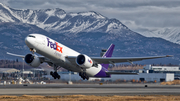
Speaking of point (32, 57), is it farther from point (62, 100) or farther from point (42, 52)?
point (62, 100)

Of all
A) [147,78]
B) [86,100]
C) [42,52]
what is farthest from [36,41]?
[147,78]

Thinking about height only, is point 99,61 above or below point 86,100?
above

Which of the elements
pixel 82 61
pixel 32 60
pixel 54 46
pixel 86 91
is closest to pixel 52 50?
pixel 54 46

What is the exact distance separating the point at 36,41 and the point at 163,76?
413 feet

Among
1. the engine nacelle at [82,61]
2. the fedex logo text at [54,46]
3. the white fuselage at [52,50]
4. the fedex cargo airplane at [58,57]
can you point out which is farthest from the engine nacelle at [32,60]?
the engine nacelle at [82,61]

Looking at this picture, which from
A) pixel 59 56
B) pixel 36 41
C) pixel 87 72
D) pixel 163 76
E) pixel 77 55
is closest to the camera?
pixel 36 41

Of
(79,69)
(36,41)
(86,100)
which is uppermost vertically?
(36,41)

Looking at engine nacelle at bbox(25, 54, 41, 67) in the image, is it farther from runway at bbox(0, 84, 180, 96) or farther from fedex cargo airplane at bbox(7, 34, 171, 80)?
runway at bbox(0, 84, 180, 96)

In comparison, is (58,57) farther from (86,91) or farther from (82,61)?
(86,91)

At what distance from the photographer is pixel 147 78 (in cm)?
18250

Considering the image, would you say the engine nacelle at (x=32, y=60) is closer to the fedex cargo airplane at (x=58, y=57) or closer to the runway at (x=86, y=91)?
the fedex cargo airplane at (x=58, y=57)

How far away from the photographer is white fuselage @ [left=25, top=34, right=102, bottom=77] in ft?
217

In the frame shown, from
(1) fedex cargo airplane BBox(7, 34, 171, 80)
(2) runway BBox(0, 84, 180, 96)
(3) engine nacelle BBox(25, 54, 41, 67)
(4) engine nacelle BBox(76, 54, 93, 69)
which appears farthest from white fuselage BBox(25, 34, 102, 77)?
(2) runway BBox(0, 84, 180, 96)

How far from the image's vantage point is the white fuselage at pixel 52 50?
66.0 metres
